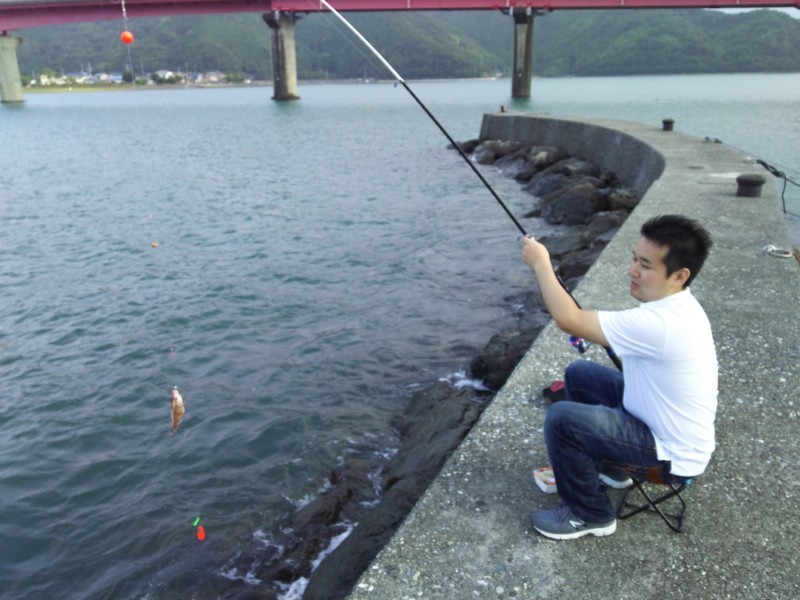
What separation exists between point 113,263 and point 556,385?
9.75 meters

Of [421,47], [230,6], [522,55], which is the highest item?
[230,6]

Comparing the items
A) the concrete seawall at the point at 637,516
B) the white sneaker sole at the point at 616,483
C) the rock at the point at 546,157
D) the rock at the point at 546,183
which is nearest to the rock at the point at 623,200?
the rock at the point at 546,183

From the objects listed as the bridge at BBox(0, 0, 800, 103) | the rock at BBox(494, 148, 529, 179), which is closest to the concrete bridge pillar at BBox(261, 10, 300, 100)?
the bridge at BBox(0, 0, 800, 103)

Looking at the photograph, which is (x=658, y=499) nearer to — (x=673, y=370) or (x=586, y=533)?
(x=586, y=533)

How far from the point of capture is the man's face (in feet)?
8.57

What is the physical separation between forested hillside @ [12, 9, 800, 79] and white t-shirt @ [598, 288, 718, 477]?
296 ft

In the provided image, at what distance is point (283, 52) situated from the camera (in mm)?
58781

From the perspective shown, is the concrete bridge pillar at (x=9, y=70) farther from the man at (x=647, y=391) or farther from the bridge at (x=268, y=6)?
the man at (x=647, y=391)

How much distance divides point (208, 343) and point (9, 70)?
2665 inches

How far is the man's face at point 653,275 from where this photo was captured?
8.57 ft

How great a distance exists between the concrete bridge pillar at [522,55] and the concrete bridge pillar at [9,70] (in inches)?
1742

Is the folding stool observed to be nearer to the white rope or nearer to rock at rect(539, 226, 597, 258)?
the white rope

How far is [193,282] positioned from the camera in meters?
10.5

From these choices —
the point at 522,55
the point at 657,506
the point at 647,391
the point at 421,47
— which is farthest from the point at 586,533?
the point at 421,47
